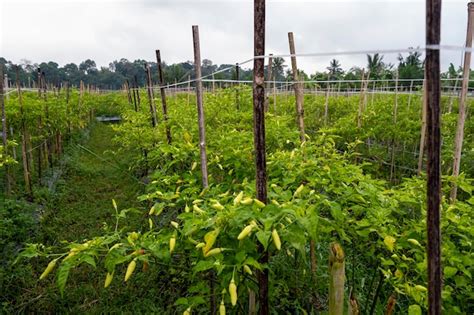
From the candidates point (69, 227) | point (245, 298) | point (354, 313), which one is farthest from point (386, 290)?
point (69, 227)

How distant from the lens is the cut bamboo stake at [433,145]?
3.45 ft

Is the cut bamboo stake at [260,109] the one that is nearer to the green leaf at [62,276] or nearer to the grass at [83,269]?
the green leaf at [62,276]

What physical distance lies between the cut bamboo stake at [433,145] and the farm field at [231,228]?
0.34 m

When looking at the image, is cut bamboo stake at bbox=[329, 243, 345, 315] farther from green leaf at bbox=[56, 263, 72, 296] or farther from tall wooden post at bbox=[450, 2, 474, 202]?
tall wooden post at bbox=[450, 2, 474, 202]

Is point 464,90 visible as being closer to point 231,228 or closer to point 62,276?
point 231,228

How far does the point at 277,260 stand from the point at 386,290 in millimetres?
964

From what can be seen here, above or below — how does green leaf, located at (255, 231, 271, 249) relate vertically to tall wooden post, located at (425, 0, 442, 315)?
below

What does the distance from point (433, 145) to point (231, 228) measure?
813mm

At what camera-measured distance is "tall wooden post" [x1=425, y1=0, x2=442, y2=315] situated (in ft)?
3.45

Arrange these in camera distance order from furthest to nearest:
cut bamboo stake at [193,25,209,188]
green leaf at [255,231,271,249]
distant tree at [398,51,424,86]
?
distant tree at [398,51,424,86] → cut bamboo stake at [193,25,209,188] → green leaf at [255,231,271,249]

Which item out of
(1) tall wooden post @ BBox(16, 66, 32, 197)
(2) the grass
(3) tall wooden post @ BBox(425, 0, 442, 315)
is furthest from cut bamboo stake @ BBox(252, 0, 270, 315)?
(1) tall wooden post @ BBox(16, 66, 32, 197)

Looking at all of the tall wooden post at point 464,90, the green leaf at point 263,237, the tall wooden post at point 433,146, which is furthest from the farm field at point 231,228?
the tall wooden post at point 464,90

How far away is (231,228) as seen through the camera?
1541mm

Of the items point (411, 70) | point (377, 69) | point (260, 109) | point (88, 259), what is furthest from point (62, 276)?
point (411, 70)
